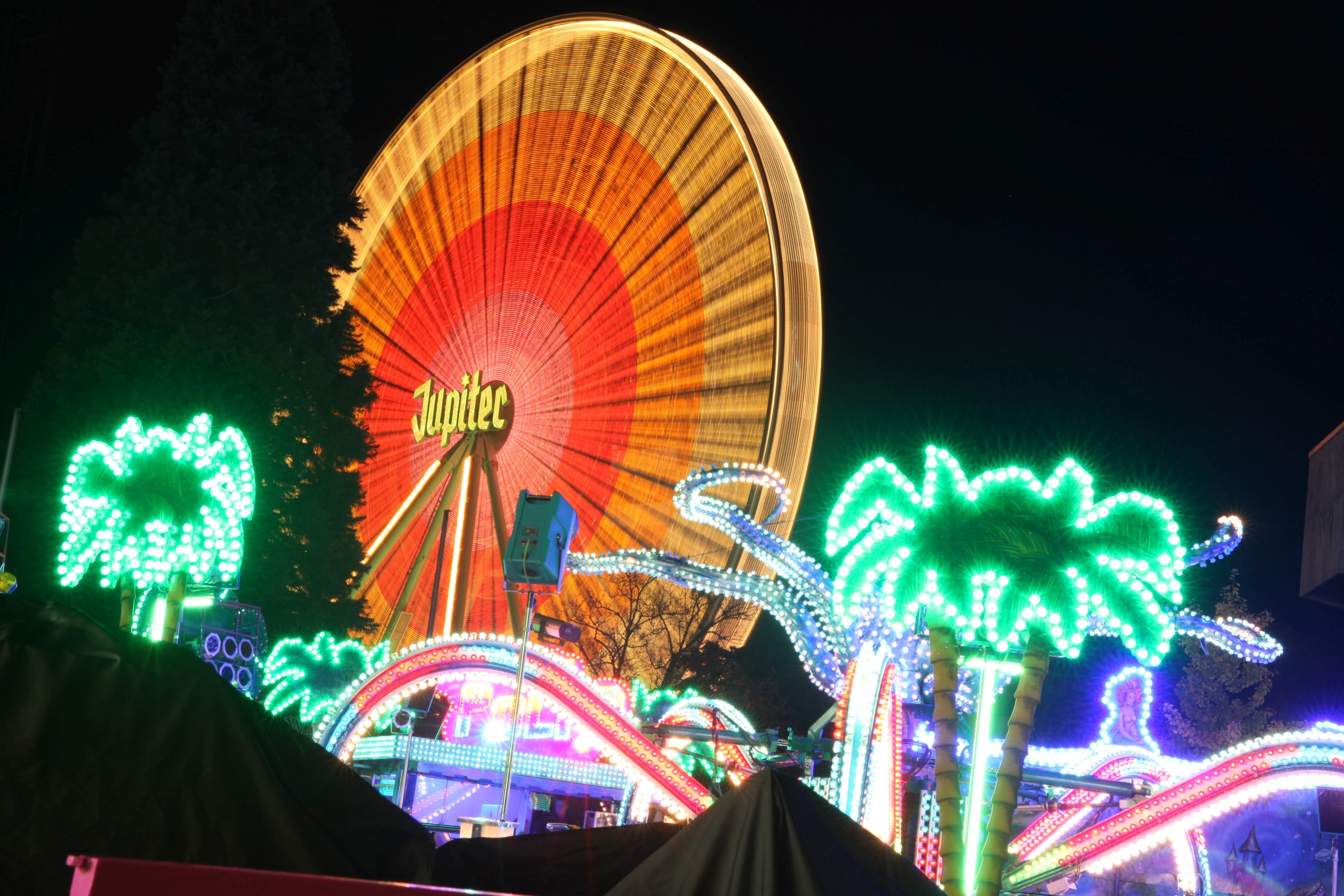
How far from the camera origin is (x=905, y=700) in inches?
363

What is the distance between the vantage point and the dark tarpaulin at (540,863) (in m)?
2.85

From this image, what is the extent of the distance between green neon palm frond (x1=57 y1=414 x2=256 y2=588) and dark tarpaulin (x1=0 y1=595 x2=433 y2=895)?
8560 mm

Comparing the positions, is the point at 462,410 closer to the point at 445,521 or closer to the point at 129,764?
the point at 445,521

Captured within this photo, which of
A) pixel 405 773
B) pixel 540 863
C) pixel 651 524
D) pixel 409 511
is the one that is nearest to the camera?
pixel 540 863

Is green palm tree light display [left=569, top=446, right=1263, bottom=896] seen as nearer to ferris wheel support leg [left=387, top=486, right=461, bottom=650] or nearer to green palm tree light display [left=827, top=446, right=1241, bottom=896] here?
green palm tree light display [left=827, top=446, right=1241, bottom=896]

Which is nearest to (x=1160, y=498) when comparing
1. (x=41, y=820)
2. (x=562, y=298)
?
(x=41, y=820)

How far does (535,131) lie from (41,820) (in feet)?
70.0

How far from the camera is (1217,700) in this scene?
24.9 meters

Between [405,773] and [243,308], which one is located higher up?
[243,308]

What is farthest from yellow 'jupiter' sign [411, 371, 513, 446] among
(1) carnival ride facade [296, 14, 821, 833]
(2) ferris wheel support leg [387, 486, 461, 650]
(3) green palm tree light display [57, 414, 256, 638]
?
(3) green palm tree light display [57, 414, 256, 638]

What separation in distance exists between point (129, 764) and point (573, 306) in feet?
63.8

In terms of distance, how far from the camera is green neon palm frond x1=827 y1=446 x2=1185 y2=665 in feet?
24.7

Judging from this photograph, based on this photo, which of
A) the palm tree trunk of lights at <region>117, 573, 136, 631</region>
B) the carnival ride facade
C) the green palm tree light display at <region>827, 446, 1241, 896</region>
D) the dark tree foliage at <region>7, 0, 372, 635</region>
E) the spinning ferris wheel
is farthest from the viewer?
the spinning ferris wheel

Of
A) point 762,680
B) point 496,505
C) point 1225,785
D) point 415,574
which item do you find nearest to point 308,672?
point 496,505
